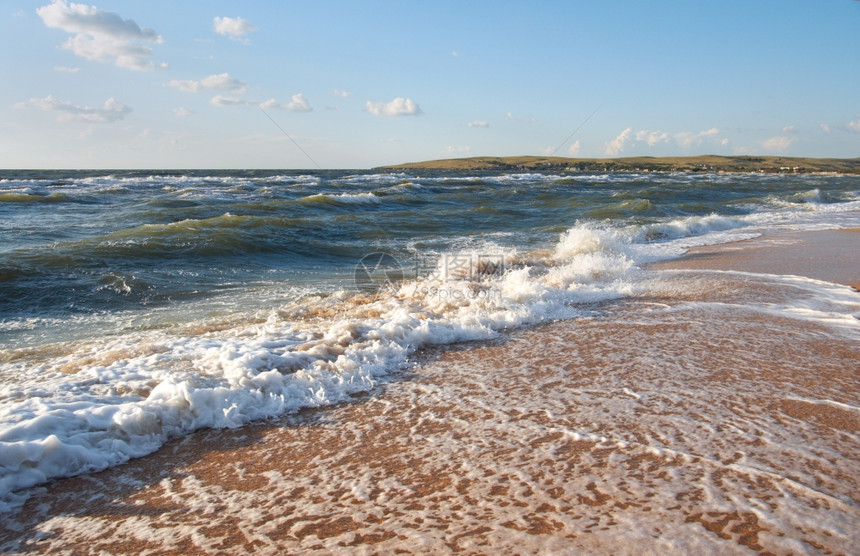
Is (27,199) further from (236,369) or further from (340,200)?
(236,369)

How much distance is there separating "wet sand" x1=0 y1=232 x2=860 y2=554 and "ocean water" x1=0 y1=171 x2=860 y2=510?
32 centimetres

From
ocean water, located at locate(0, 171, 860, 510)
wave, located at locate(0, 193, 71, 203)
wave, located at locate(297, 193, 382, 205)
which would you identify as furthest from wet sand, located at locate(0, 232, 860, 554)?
wave, located at locate(0, 193, 71, 203)

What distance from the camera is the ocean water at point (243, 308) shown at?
148 inches

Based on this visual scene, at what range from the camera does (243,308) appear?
7.31m

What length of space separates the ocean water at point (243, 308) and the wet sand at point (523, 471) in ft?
1.04

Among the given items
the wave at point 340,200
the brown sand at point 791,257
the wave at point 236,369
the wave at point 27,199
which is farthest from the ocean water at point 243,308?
the wave at point 340,200

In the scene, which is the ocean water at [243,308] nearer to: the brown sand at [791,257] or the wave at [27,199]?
the brown sand at [791,257]

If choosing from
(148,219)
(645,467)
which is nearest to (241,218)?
(148,219)

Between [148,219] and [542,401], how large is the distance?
18.2 m

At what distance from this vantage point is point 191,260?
1141 centimetres

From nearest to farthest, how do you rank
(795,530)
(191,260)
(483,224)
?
1. (795,530)
2. (191,260)
3. (483,224)

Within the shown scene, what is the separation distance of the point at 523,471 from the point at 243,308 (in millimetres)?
5375

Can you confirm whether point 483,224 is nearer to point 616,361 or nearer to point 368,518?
point 616,361

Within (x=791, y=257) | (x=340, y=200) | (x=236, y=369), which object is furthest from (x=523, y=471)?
(x=340, y=200)
